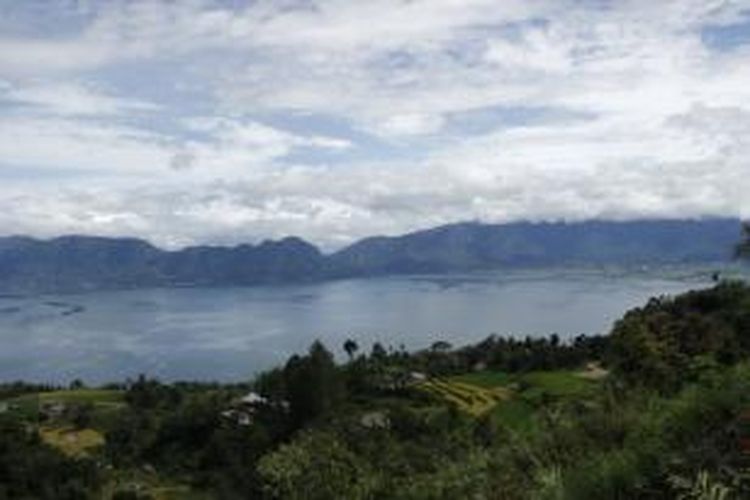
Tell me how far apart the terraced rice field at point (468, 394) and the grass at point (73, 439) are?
2413cm

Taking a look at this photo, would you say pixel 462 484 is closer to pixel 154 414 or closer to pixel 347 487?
pixel 347 487

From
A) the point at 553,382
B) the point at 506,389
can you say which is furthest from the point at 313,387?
the point at 553,382

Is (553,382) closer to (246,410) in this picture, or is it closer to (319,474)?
(246,410)

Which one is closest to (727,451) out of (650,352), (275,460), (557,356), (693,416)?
(693,416)

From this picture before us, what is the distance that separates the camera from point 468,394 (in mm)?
80438

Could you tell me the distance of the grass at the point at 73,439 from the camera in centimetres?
7938

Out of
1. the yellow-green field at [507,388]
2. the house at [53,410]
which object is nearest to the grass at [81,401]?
the house at [53,410]

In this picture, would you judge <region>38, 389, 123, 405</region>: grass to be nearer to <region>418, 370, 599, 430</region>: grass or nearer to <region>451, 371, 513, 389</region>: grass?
<region>451, 371, 513, 389</region>: grass

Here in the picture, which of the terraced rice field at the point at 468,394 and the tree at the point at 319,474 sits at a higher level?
the tree at the point at 319,474

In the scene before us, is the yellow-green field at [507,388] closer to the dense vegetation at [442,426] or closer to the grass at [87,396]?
the dense vegetation at [442,426]

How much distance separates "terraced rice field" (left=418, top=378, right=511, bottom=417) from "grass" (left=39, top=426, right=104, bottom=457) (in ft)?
79.2

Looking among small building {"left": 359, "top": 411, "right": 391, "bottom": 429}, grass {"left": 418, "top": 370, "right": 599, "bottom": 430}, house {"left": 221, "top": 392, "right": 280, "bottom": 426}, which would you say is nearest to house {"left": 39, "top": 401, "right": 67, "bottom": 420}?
house {"left": 221, "top": 392, "right": 280, "bottom": 426}

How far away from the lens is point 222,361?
6900 inches

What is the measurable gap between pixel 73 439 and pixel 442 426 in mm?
41664
